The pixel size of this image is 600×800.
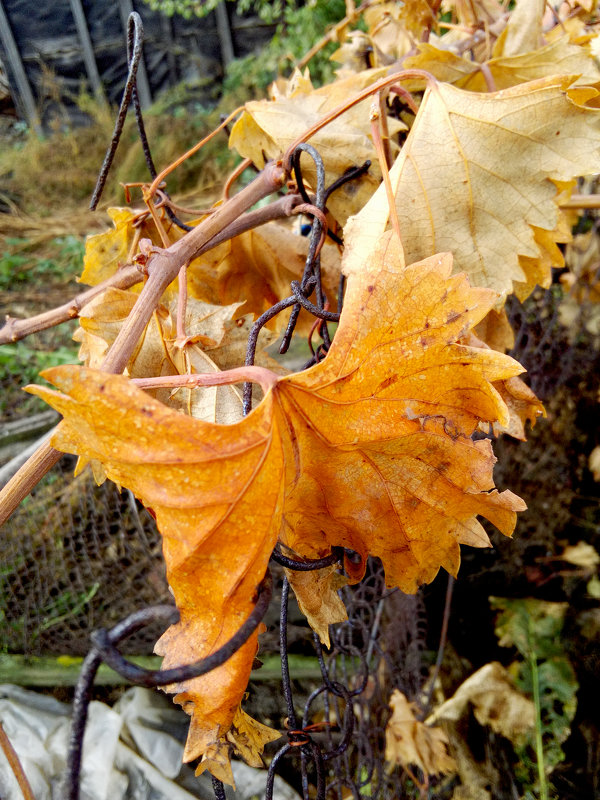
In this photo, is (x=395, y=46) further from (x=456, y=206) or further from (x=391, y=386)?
(x=391, y=386)

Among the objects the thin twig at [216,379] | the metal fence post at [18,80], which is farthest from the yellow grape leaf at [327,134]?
the metal fence post at [18,80]

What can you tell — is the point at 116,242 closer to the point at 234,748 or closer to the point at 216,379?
the point at 216,379

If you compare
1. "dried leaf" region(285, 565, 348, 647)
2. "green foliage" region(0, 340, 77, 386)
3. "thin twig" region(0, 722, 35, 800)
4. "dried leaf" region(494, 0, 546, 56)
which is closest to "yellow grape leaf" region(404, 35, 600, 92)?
"dried leaf" region(494, 0, 546, 56)

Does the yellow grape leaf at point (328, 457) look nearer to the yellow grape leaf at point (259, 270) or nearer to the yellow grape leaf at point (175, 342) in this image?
the yellow grape leaf at point (175, 342)

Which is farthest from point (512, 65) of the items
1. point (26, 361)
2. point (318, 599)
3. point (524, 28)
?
point (26, 361)

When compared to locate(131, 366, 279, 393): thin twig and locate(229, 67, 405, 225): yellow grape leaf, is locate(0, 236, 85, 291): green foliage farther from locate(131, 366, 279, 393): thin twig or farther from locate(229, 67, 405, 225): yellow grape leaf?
locate(131, 366, 279, 393): thin twig

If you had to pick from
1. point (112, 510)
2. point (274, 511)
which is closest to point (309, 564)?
point (274, 511)
